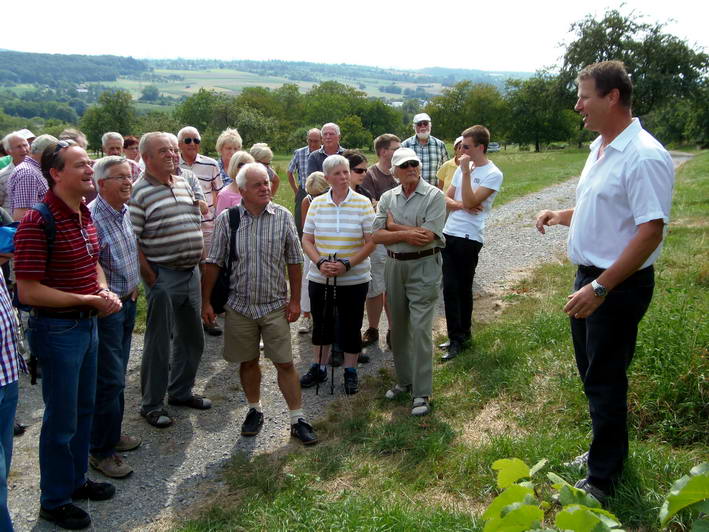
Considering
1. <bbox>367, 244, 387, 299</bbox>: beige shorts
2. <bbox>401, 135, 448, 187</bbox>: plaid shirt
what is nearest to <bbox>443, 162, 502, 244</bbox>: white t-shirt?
<bbox>367, 244, 387, 299</bbox>: beige shorts

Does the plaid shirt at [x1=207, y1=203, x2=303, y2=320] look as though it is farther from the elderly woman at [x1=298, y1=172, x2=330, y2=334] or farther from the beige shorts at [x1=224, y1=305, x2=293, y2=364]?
the elderly woman at [x1=298, y1=172, x2=330, y2=334]

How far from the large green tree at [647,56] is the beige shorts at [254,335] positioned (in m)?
45.8

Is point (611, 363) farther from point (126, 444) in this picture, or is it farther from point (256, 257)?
point (126, 444)

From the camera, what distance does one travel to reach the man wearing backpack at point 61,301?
3.47 m

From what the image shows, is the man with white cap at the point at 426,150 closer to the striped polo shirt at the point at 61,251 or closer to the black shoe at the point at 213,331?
the black shoe at the point at 213,331

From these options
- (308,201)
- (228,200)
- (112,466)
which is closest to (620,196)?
(112,466)

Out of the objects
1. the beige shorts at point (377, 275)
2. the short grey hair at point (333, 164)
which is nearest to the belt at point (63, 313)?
the short grey hair at point (333, 164)

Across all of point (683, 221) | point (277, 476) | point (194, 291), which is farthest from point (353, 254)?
point (683, 221)

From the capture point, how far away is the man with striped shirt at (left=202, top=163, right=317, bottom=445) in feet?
15.9

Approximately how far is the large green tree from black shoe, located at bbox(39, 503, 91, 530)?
1874 inches

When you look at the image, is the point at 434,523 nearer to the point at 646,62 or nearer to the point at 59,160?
the point at 59,160

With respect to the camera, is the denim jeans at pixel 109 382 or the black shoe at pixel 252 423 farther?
the black shoe at pixel 252 423

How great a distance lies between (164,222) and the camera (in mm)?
5004

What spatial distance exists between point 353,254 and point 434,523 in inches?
109
